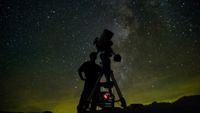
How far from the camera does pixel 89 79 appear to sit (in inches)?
294

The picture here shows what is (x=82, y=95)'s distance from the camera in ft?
23.9

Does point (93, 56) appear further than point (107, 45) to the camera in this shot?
Yes

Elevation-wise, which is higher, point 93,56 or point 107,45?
point 107,45

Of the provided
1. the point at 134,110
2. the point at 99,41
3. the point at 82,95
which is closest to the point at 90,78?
the point at 82,95

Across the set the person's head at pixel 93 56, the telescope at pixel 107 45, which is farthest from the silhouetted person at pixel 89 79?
the telescope at pixel 107 45

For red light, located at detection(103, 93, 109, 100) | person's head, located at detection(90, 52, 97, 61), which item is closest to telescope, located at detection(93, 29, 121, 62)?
person's head, located at detection(90, 52, 97, 61)

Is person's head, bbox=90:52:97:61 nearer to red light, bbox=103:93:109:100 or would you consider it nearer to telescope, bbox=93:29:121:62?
telescope, bbox=93:29:121:62

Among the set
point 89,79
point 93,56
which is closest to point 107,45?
point 93,56

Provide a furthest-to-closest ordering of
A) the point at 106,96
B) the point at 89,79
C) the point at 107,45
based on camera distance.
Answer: the point at 89,79
the point at 107,45
the point at 106,96

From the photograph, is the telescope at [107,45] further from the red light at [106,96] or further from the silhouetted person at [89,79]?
the red light at [106,96]

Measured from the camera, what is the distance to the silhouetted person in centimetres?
702

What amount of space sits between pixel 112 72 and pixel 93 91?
27.8 inches

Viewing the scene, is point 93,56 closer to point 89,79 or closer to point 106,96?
point 89,79

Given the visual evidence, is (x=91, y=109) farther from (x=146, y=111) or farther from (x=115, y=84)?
(x=146, y=111)
